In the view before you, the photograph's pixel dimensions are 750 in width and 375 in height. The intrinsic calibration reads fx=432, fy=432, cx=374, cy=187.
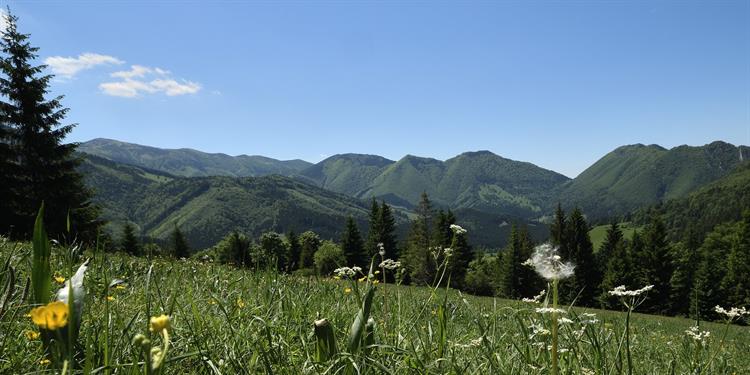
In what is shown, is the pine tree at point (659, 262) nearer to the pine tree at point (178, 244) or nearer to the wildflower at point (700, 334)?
the pine tree at point (178, 244)

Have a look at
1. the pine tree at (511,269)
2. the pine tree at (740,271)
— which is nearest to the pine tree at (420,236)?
the pine tree at (511,269)

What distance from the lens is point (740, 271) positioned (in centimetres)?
5559

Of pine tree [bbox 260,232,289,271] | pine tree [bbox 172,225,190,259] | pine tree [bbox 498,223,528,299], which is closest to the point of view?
pine tree [bbox 172,225,190,259]

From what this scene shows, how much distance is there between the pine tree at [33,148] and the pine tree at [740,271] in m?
70.4

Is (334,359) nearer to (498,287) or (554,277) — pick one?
(554,277)

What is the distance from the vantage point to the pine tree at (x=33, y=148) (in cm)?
2964

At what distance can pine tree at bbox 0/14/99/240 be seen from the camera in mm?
29641

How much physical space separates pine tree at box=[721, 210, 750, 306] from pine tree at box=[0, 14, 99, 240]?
70.4 metres

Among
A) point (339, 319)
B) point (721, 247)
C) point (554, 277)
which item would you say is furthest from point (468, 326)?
point (721, 247)

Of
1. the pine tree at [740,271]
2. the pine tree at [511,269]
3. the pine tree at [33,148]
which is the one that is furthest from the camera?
the pine tree at [511,269]

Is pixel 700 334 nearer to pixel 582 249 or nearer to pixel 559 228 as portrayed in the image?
pixel 582 249

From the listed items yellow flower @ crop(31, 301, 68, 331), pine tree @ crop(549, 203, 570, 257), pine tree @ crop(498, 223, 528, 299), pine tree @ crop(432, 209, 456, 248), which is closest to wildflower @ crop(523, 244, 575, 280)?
yellow flower @ crop(31, 301, 68, 331)

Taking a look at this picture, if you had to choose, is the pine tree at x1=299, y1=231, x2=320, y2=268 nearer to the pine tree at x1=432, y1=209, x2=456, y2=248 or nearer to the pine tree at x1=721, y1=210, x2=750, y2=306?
the pine tree at x1=432, y1=209, x2=456, y2=248

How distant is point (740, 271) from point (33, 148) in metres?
76.9
